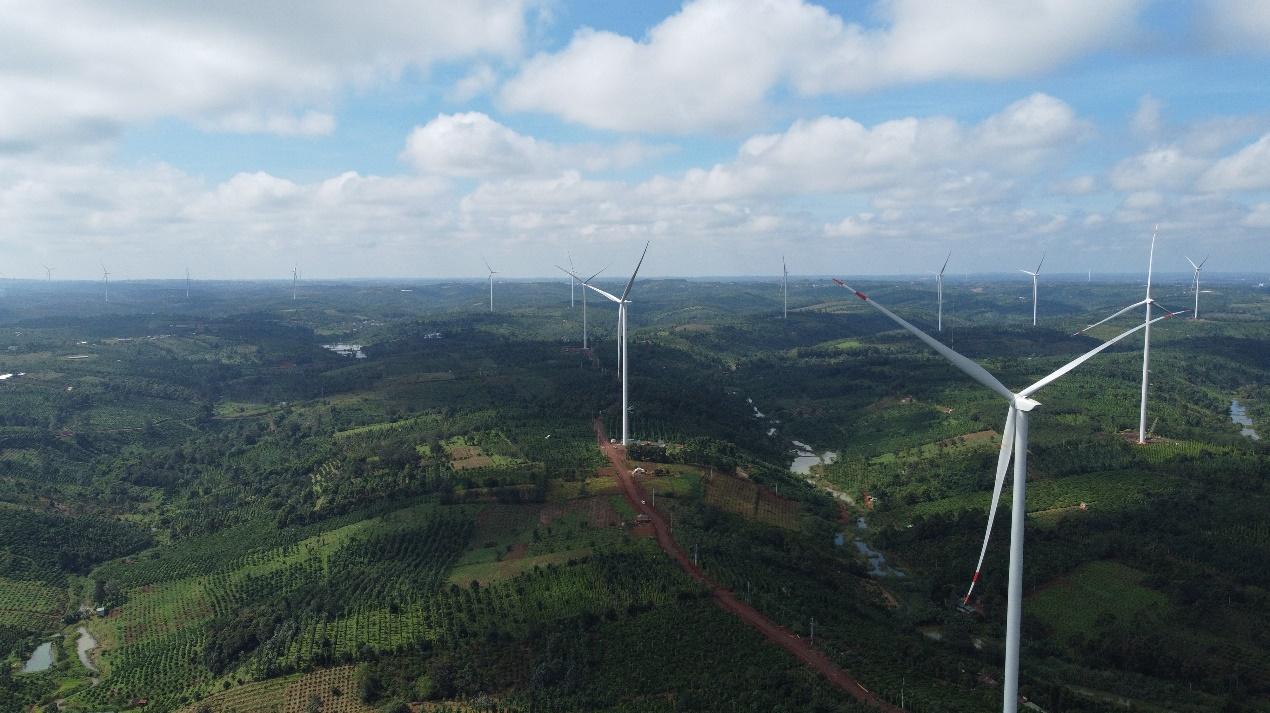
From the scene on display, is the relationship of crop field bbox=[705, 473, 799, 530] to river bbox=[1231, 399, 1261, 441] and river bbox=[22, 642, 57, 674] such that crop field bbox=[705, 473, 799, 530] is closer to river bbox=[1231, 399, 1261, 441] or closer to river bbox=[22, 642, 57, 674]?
river bbox=[22, 642, 57, 674]

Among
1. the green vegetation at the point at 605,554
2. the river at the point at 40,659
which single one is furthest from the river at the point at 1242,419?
the river at the point at 40,659

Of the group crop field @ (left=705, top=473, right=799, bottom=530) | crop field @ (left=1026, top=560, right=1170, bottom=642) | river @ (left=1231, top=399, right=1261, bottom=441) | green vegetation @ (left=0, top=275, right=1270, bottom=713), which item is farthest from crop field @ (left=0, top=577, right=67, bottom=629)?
river @ (left=1231, top=399, right=1261, bottom=441)

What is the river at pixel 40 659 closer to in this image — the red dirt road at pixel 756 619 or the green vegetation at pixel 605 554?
the green vegetation at pixel 605 554

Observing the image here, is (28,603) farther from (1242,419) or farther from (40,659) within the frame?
(1242,419)

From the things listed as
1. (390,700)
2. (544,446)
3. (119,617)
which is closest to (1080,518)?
(544,446)

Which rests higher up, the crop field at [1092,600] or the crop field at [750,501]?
the crop field at [750,501]

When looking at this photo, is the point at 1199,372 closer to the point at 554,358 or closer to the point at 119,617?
the point at 554,358

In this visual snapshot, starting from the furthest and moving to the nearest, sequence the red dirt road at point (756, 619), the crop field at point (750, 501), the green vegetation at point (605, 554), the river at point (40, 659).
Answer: the crop field at point (750, 501)
the river at point (40, 659)
the green vegetation at point (605, 554)
the red dirt road at point (756, 619)

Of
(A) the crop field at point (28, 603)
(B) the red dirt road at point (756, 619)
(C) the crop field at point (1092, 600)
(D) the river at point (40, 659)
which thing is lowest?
(D) the river at point (40, 659)
